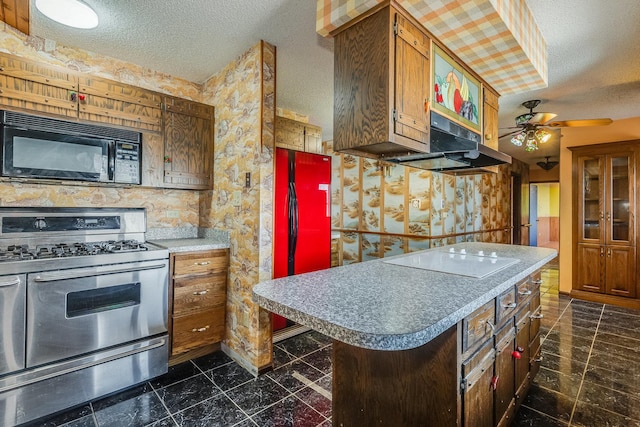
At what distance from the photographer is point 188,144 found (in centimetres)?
286

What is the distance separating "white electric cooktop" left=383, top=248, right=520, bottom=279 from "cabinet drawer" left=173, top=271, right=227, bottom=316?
4.94 feet

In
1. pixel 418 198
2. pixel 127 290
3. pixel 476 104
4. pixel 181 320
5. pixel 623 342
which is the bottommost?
pixel 623 342

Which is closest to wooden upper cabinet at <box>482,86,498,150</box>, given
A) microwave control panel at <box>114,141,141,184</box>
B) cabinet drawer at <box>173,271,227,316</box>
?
cabinet drawer at <box>173,271,227,316</box>

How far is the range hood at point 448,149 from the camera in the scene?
1902mm

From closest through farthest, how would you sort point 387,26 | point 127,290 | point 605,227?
point 387,26, point 127,290, point 605,227

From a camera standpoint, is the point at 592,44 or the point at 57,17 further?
the point at 592,44

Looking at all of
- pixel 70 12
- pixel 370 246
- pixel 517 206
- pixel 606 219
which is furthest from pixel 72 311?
pixel 517 206

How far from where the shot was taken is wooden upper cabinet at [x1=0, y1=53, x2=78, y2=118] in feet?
6.66

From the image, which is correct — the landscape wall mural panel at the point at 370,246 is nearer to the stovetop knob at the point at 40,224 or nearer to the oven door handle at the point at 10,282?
the stovetop knob at the point at 40,224

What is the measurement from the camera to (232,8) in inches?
79.3

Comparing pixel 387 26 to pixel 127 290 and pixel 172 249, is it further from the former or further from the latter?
pixel 127 290

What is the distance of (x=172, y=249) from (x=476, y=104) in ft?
8.57

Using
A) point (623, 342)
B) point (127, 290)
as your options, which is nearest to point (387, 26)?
point (127, 290)

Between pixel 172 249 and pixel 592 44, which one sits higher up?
pixel 592 44
